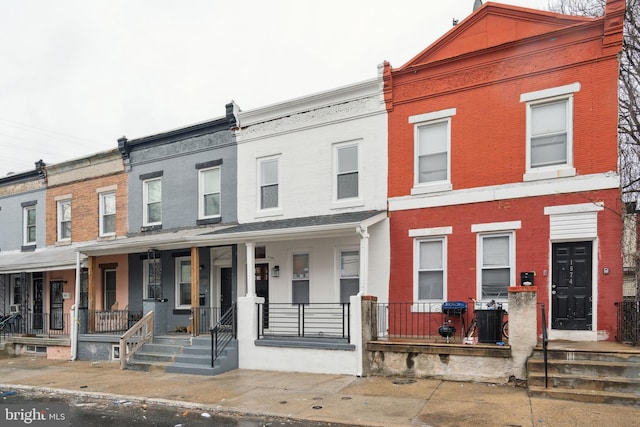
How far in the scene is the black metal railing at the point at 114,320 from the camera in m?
17.3

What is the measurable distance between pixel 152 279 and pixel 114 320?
183 cm

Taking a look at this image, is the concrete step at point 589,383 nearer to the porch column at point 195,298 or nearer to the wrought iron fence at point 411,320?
the wrought iron fence at point 411,320

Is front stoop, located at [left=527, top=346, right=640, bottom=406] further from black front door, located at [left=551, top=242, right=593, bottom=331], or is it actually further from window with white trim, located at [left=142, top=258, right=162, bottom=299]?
window with white trim, located at [left=142, top=258, right=162, bottom=299]

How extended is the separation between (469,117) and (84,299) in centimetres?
1544

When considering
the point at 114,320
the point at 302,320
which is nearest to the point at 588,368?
the point at 302,320

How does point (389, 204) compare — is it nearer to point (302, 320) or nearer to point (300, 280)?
point (300, 280)

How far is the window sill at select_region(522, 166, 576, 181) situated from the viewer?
1141 cm

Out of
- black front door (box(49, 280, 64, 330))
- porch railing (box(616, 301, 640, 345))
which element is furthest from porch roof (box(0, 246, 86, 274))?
porch railing (box(616, 301, 640, 345))

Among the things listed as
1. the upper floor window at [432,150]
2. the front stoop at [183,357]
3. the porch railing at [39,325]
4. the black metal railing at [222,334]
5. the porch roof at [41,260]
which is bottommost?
the porch railing at [39,325]

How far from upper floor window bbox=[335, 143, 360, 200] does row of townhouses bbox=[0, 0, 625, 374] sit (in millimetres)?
41

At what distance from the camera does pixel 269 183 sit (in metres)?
15.9

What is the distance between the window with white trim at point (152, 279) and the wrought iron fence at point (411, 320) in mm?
7980

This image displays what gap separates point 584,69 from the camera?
37.5ft

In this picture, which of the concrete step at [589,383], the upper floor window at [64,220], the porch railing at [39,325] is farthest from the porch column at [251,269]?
the upper floor window at [64,220]
